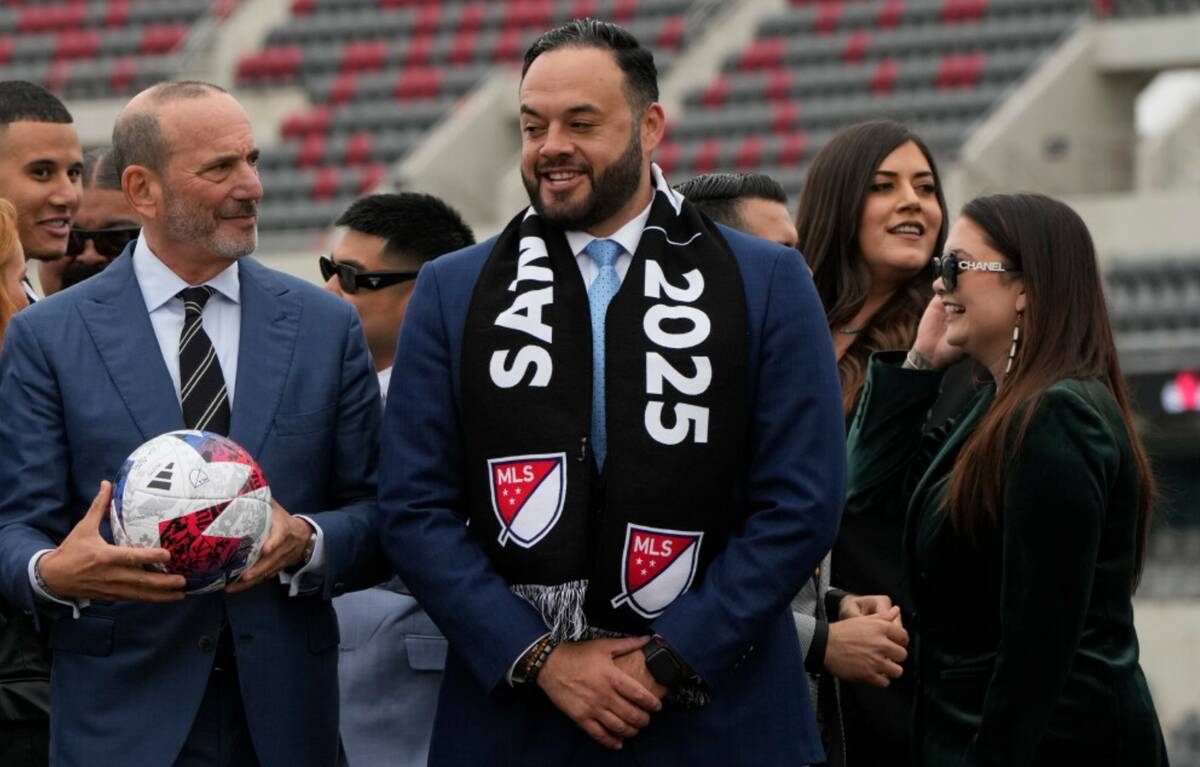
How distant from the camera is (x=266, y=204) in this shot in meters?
18.0

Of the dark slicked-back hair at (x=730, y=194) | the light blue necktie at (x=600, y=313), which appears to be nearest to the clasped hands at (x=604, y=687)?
the light blue necktie at (x=600, y=313)

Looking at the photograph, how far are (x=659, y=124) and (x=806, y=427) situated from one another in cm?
63

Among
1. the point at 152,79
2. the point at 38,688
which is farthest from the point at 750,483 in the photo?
the point at 152,79

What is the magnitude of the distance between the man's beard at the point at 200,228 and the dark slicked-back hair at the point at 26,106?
1158 mm

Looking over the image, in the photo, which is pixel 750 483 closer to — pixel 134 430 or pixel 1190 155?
pixel 134 430

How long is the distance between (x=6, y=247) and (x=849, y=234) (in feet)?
5.95

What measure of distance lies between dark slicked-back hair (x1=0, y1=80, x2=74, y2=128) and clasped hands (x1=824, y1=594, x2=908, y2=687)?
87.4 inches

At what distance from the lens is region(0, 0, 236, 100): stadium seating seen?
63.1 ft

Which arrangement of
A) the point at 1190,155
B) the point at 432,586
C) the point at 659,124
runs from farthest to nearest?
the point at 1190,155 → the point at 659,124 → the point at 432,586

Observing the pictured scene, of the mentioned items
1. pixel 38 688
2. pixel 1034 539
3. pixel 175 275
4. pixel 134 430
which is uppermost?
pixel 175 275

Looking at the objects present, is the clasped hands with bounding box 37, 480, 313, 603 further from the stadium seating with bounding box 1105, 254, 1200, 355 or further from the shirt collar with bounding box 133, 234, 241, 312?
the stadium seating with bounding box 1105, 254, 1200, 355

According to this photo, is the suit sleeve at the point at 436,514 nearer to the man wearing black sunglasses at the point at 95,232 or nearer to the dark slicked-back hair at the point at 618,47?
the dark slicked-back hair at the point at 618,47

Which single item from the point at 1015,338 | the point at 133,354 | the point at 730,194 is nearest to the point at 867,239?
the point at 730,194

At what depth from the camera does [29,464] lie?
363 cm
